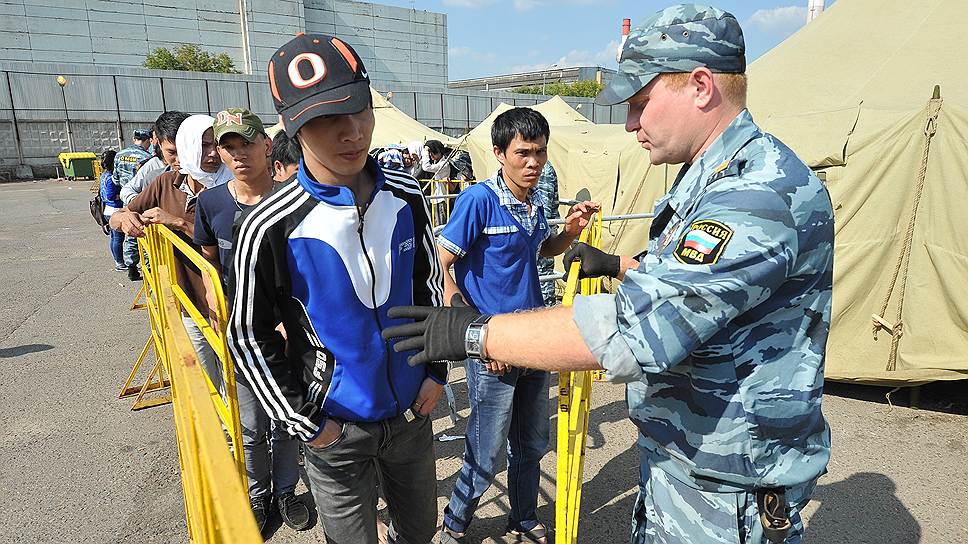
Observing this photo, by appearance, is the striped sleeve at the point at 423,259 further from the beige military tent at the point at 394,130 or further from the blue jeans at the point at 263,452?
the beige military tent at the point at 394,130

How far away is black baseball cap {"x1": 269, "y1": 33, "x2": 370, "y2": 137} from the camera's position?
1.63 m

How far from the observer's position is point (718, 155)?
4.73ft

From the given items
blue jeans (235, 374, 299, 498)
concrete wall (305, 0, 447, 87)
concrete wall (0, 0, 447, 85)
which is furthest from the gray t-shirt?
concrete wall (305, 0, 447, 87)

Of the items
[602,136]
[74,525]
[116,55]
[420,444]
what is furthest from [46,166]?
[420,444]

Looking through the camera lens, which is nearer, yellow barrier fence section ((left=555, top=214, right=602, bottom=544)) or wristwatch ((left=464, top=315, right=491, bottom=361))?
wristwatch ((left=464, top=315, right=491, bottom=361))

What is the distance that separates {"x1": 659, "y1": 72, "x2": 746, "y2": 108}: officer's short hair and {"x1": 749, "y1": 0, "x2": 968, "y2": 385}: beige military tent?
403 centimetres

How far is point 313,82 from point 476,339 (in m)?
0.90

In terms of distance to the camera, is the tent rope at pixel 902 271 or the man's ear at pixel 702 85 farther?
the tent rope at pixel 902 271

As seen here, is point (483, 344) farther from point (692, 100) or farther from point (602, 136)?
point (602, 136)

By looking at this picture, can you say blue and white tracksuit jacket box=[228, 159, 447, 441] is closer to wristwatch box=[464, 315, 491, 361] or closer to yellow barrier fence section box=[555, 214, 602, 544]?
wristwatch box=[464, 315, 491, 361]

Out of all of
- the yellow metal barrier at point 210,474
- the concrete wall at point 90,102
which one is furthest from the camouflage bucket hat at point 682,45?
the concrete wall at point 90,102

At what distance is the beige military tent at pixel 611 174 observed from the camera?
7473mm

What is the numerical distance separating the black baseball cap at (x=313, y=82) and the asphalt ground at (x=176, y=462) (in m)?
2.43

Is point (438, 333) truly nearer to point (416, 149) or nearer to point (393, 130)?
point (416, 149)
